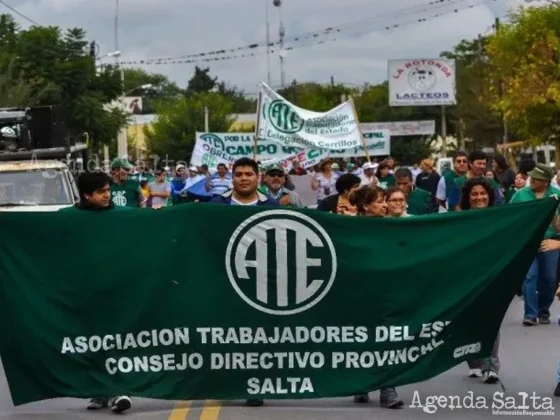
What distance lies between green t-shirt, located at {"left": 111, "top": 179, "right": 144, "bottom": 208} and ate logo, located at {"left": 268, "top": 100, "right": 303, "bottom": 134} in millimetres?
6574

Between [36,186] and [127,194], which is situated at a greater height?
[36,186]

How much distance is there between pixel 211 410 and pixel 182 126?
8157 centimetres

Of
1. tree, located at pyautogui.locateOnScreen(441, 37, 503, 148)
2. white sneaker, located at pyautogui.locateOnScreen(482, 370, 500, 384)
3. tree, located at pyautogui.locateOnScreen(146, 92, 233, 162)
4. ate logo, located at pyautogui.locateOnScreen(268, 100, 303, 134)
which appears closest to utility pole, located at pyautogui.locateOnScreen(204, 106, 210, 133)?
tree, located at pyautogui.locateOnScreen(146, 92, 233, 162)

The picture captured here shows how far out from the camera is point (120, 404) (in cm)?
855

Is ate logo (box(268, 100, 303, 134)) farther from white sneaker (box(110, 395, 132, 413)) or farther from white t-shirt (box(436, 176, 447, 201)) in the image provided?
white sneaker (box(110, 395, 132, 413))

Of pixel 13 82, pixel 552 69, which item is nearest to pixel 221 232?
pixel 13 82

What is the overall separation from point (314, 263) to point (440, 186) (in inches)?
303

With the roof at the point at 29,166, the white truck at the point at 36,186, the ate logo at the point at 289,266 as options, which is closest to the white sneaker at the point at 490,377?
the ate logo at the point at 289,266

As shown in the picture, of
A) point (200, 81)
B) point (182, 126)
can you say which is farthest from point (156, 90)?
point (182, 126)

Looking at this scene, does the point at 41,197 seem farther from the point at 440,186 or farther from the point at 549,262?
the point at 549,262

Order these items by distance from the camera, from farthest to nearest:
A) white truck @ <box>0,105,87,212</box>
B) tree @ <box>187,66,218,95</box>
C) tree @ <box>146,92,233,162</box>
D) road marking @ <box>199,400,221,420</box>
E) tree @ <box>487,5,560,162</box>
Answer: tree @ <box>187,66,218,95</box> → tree @ <box>146,92,233,162</box> → tree @ <box>487,5,560,162</box> → white truck @ <box>0,105,87,212</box> → road marking @ <box>199,400,221,420</box>

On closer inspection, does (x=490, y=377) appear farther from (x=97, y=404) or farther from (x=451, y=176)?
(x=451, y=176)

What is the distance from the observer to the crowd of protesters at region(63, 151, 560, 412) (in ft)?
29.1

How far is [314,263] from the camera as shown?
8.32 metres
